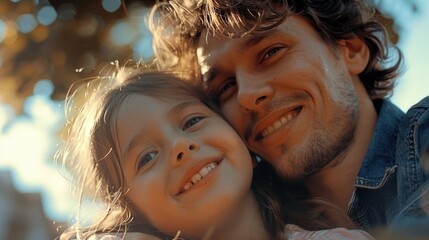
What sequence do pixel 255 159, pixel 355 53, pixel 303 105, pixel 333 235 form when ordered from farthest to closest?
pixel 355 53, pixel 255 159, pixel 303 105, pixel 333 235

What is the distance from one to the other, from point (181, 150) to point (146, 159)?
17cm

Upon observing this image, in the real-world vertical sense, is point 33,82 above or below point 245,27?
below

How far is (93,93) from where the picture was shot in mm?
3434

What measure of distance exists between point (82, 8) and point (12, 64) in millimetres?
581

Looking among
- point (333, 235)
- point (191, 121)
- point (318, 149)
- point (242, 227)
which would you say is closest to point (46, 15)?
point (191, 121)

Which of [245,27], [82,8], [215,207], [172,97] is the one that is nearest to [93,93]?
[172,97]

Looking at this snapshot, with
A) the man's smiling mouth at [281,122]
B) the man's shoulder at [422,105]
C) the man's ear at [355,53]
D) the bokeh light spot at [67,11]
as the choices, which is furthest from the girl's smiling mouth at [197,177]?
the bokeh light spot at [67,11]

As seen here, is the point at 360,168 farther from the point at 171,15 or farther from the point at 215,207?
the point at 171,15

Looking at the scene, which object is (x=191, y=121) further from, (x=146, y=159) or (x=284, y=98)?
(x=284, y=98)

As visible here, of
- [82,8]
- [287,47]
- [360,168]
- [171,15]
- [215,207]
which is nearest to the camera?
[215,207]

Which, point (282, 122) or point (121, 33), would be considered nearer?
point (282, 122)

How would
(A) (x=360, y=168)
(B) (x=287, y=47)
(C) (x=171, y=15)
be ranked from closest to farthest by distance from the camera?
(A) (x=360, y=168) < (B) (x=287, y=47) < (C) (x=171, y=15)

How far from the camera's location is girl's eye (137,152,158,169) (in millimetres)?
2893

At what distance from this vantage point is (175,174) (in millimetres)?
2805
